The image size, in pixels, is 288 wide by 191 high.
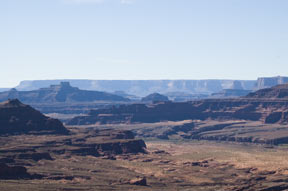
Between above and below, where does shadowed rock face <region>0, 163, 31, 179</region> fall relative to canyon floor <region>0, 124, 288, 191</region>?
above

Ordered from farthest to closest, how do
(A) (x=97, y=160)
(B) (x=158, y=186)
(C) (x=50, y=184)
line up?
(A) (x=97, y=160) < (B) (x=158, y=186) < (C) (x=50, y=184)

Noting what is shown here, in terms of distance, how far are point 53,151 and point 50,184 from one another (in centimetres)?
5702

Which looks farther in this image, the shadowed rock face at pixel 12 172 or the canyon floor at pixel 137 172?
the shadowed rock face at pixel 12 172

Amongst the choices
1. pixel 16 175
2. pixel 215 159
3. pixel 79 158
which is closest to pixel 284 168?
pixel 215 159

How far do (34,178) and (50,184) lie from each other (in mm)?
11251

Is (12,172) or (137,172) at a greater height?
(12,172)

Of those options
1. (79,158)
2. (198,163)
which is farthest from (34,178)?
(198,163)

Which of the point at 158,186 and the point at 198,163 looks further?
the point at 198,163

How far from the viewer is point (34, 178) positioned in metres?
146

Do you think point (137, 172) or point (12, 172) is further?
point (137, 172)

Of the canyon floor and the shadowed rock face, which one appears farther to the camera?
the shadowed rock face

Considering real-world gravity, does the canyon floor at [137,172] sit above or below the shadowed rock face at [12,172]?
below

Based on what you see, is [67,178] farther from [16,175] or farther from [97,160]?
[97,160]

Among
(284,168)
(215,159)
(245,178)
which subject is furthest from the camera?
(215,159)
